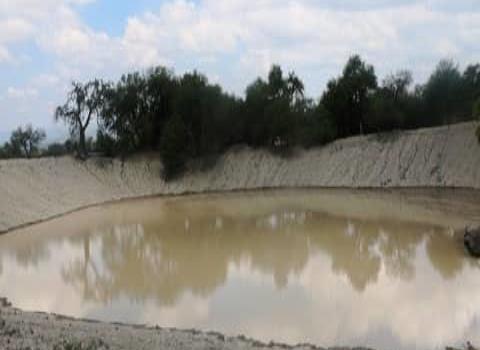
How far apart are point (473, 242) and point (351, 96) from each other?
35382mm

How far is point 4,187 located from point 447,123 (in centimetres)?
3903

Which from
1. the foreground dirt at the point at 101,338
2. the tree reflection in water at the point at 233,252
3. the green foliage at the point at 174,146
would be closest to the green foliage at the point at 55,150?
the green foliage at the point at 174,146

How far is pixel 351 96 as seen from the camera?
5853cm

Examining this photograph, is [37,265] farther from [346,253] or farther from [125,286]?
[346,253]

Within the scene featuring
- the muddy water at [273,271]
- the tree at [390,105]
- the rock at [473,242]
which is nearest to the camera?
the muddy water at [273,271]

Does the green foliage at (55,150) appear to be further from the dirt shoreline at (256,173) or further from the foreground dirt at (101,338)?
the foreground dirt at (101,338)

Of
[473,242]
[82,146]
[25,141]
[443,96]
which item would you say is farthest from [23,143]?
[473,242]

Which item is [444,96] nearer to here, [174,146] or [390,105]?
[390,105]

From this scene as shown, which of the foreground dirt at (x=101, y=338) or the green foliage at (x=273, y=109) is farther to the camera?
the green foliage at (x=273, y=109)

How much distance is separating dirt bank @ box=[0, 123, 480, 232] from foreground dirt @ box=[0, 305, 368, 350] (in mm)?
27348

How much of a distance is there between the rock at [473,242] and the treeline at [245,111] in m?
30.6

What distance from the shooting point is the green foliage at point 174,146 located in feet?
181

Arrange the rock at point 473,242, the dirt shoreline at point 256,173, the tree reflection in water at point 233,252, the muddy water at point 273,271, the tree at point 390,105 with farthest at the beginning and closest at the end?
the tree at point 390,105, the dirt shoreline at point 256,173, the rock at point 473,242, the tree reflection in water at point 233,252, the muddy water at point 273,271

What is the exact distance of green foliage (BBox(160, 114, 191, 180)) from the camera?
5506 centimetres
